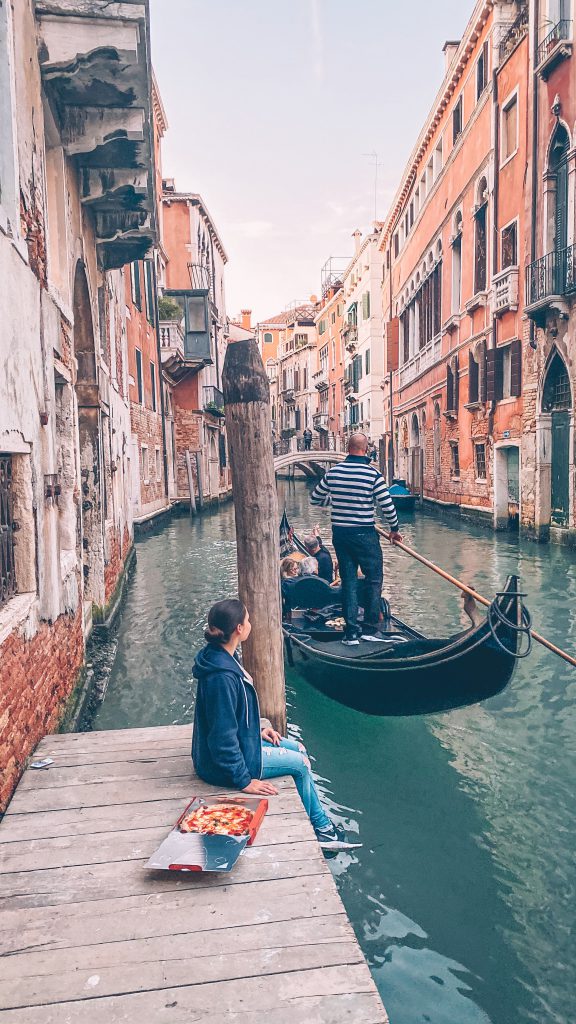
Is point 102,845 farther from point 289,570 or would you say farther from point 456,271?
point 456,271

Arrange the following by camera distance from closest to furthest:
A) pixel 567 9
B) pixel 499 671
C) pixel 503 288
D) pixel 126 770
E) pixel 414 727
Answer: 1. pixel 126 770
2. pixel 499 671
3. pixel 414 727
4. pixel 567 9
5. pixel 503 288

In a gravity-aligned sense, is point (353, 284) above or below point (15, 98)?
above

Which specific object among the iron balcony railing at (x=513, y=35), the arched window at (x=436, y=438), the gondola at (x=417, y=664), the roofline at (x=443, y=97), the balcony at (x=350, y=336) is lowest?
the gondola at (x=417, y=664)

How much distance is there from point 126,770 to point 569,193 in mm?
10220

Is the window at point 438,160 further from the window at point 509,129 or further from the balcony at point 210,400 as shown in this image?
the balcony at point 210,400

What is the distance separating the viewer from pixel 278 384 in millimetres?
52500

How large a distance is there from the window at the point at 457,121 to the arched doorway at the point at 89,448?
40.0 ft

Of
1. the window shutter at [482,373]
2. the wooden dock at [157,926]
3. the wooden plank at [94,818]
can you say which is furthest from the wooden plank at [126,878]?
the window shutter at [482,373]

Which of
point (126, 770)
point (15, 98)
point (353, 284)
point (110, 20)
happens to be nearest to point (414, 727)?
point (126, 770)

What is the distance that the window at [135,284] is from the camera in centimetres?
1169

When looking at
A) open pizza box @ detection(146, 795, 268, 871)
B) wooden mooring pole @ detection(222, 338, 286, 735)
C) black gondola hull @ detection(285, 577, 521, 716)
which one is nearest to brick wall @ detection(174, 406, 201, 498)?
black gondola hull @ detection(285, 577, 521, 716)

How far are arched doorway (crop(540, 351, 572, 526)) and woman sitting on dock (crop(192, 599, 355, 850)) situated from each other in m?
9.05

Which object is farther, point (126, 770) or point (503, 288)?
point (503, 288)

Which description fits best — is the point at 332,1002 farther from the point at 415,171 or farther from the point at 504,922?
the point at 415,171
